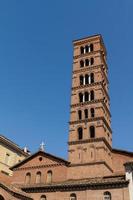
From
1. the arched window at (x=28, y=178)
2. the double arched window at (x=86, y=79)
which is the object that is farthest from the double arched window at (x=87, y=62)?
the arched window at (x=28, y=178)

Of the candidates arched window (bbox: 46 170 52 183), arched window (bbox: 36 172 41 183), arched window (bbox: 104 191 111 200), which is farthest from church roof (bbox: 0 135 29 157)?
arched window (bbox: 104 191 111 200)

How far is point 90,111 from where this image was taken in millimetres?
43906

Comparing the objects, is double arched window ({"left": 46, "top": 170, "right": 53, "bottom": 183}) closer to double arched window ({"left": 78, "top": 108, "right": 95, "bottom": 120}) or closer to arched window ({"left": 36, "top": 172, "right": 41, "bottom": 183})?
arched window ({"left": 36, "top": 172, "right": 41, "bottom": 183})

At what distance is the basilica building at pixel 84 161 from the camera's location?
113 ft

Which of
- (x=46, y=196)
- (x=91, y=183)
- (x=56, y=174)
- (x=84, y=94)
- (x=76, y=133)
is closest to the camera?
(x=91, y=183)

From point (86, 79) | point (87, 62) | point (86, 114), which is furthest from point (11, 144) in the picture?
point (87, 62)

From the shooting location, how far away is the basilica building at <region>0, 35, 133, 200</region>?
34.5m

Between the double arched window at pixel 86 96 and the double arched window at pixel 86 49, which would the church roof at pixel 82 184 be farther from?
the double arched window at pixel 86 49

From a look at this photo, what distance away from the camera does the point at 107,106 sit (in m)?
47.3

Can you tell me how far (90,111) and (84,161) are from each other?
752cm

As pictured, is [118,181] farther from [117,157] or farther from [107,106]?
[107,106]

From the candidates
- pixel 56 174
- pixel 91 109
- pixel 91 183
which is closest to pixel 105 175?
pixel 91 183

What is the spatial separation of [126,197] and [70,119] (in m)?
15.3

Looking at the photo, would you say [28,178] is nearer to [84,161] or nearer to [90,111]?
[84,161]
